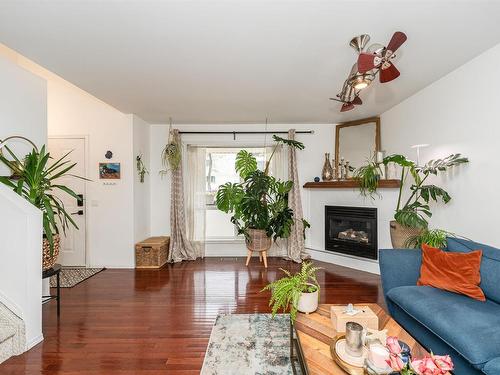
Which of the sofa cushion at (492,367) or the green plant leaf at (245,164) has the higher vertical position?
the green plant leaf at (245,164)

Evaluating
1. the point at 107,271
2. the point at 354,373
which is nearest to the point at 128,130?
the point at 107,271

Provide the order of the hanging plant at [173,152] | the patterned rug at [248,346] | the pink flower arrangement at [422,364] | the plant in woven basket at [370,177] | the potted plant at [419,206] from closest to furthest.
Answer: the pink flower arrangement at [422,364], the patterned rug at [248,346], the potted plant at [419,206], the plant in woven basket at [370,177], the hanging plant at [173,152]

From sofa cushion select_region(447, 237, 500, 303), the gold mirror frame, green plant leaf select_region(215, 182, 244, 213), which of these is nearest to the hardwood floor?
green plant leaf select_region(215, 182, 244, 213)

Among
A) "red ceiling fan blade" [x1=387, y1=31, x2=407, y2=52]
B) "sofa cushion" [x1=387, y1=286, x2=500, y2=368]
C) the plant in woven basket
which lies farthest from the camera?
the plant in woven basket

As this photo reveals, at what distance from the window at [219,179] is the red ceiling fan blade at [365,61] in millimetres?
3114

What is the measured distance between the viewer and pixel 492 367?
4.30ft

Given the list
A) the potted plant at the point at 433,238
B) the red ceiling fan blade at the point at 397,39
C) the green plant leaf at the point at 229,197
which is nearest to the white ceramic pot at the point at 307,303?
the potted plant at the point at 433,238

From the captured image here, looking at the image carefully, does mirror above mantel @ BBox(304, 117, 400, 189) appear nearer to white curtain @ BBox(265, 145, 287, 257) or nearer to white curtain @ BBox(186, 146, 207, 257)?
white curtain @ BBox(265, 145, 287, 257)

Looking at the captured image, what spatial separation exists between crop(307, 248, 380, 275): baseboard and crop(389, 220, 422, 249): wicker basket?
0.98 m

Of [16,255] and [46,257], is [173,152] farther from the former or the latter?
[16,255]

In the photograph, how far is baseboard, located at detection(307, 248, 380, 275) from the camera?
388cm

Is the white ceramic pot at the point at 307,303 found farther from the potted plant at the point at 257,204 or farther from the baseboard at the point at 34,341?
the potted plant at the point at 257,204

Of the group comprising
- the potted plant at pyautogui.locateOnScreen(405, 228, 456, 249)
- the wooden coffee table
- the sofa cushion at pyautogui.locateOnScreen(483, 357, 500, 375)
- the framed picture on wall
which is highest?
the framed picture on wall

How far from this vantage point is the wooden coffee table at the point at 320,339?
1.27m
